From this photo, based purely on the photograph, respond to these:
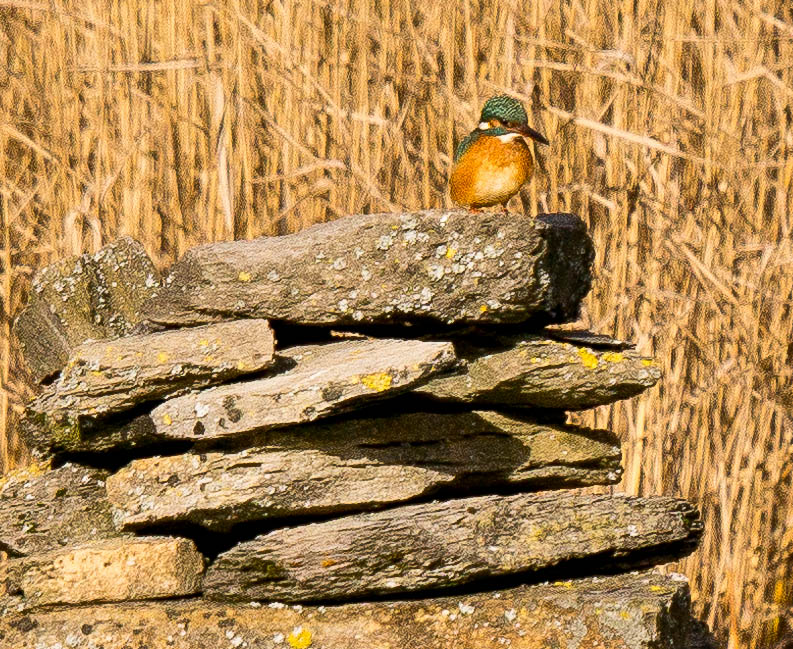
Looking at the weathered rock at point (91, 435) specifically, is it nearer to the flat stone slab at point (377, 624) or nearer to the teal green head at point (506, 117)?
the flat stone slab at point (377, 624)

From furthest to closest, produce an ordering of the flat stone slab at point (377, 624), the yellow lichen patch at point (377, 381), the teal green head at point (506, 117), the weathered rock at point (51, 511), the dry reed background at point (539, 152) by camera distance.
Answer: the dry reed background at point (539, 152) < the teal green head at point (506, 117) < the weathered rock at point (51, 511) < the flat stone slab at point (377, 624) < the yellow lichen patch at point (377, 381)

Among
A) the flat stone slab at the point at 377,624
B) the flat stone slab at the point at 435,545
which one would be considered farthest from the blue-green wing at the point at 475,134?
the flat stone slab at the point at 377,624

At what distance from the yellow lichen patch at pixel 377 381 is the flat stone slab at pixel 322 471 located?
38 centimetres

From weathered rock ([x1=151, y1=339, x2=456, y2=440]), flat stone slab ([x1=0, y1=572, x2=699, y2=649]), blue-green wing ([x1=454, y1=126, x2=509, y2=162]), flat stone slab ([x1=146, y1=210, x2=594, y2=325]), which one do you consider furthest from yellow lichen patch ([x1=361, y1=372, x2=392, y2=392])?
blue-green wing ([x1=454, y1=126, x2=509, y2=162])

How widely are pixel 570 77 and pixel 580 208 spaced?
61 centimetres

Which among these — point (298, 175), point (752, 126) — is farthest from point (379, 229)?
point (752, 126)

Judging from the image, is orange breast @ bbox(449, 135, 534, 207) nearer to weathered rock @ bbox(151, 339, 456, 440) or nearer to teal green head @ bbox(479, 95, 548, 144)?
teal green head @ bbox(479, 95, 548, 144)

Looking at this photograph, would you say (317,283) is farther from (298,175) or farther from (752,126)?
(752,126)

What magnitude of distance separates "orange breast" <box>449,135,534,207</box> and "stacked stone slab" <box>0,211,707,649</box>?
0.93 feet

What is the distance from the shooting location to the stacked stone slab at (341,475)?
3764 millimetres

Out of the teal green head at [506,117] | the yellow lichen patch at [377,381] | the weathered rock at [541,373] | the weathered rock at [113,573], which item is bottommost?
the weathered rock at [113,573]

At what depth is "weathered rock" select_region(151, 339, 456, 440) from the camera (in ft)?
11.6

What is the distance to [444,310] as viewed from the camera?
12.6ft

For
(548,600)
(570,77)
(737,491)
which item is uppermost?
(570,77)
